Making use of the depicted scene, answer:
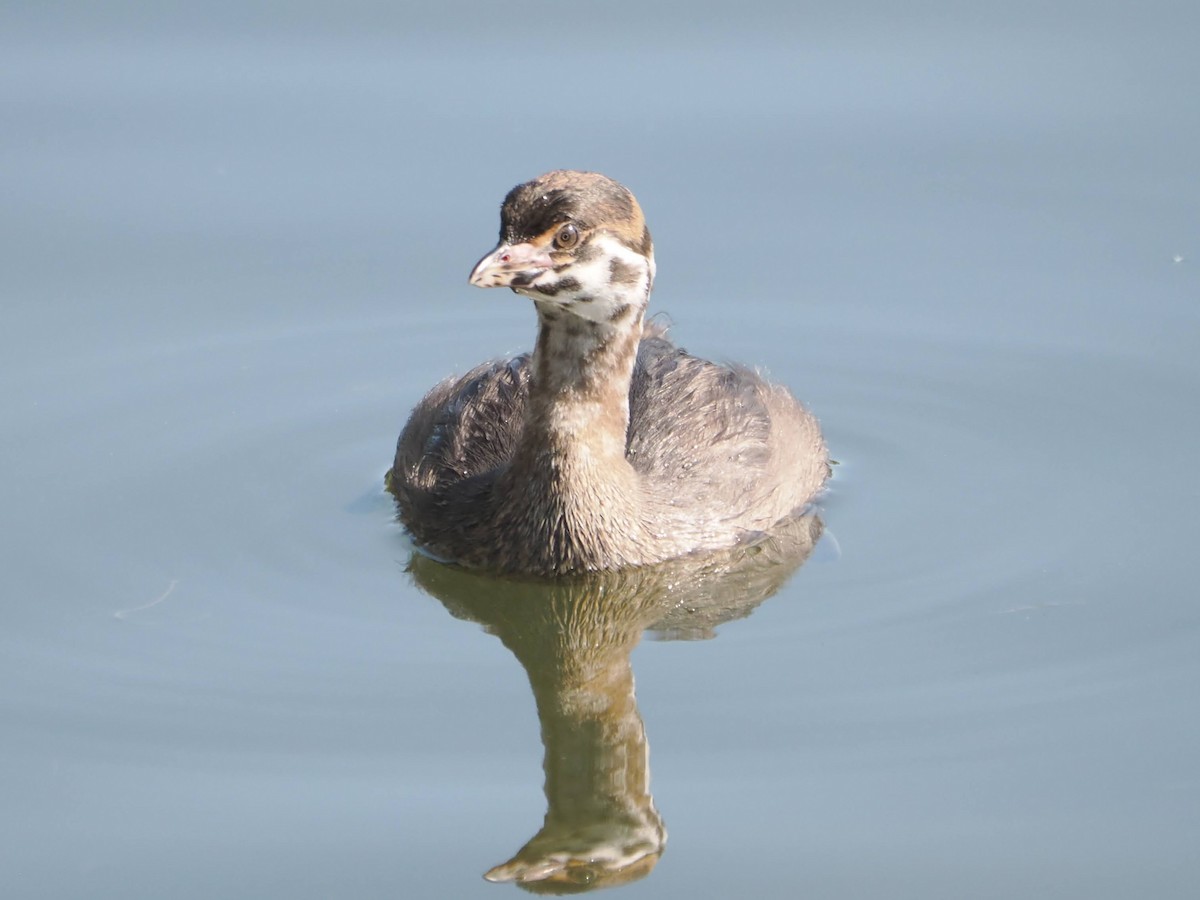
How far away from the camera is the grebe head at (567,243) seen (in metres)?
8.72

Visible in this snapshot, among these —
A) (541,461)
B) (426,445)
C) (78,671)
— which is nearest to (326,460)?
(426,445)

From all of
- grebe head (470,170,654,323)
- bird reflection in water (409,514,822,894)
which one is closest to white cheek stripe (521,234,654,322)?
grebe head (470,170,654,323)

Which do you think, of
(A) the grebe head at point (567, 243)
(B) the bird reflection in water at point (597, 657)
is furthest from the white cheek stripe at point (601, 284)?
(B) the bird reflection in water at point (597, 657)

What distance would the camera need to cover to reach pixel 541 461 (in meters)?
9.59

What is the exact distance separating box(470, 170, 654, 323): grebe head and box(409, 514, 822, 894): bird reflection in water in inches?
48.2

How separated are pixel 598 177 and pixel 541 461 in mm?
1272

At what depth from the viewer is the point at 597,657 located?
914 centimetres

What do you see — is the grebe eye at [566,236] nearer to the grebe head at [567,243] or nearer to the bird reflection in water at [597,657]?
the grebe head at [567,243]

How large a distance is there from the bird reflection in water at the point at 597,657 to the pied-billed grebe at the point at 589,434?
102 mm

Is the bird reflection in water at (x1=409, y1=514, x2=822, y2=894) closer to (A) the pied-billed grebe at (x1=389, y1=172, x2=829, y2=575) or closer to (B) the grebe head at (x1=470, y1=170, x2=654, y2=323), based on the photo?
(A) the pied-billed grebe at (x1=389, y1=172, x2=829, y2=575)

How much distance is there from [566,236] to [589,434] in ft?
3.43

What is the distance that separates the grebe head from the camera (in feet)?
28.6

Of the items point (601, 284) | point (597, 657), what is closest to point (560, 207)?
point (601, 284)

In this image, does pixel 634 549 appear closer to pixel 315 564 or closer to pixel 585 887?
pixel 315 564
